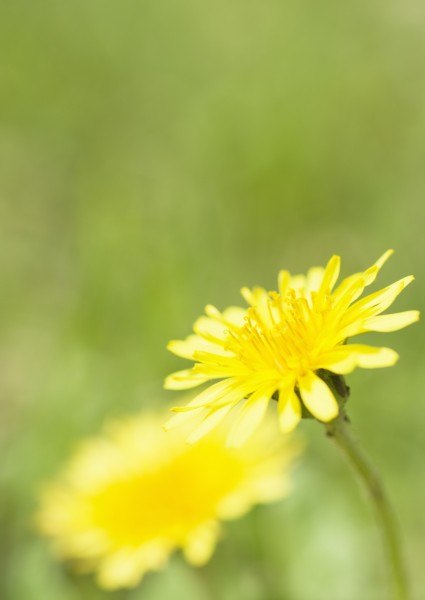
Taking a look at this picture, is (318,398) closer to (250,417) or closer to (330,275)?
(250,417)

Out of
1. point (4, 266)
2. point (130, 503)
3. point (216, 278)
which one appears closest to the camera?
point (130, 503)

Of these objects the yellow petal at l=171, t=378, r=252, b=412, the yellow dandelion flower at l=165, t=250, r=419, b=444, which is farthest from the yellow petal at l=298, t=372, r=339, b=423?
the yellow petal at l=171, t=378, r=252, b=412

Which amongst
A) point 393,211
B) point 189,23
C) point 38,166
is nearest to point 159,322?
point 393,211

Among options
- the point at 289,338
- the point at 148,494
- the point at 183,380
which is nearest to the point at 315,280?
the point at 289,338

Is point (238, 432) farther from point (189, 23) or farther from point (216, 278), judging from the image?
point (189, 23)

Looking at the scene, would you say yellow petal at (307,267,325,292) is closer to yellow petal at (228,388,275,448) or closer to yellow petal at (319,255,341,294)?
yellow petal at (319,255,341,294)

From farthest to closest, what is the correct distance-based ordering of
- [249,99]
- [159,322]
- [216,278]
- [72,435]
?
1. [249,99]
2. [216,278]
3. [159,322]
4. [72,435]
